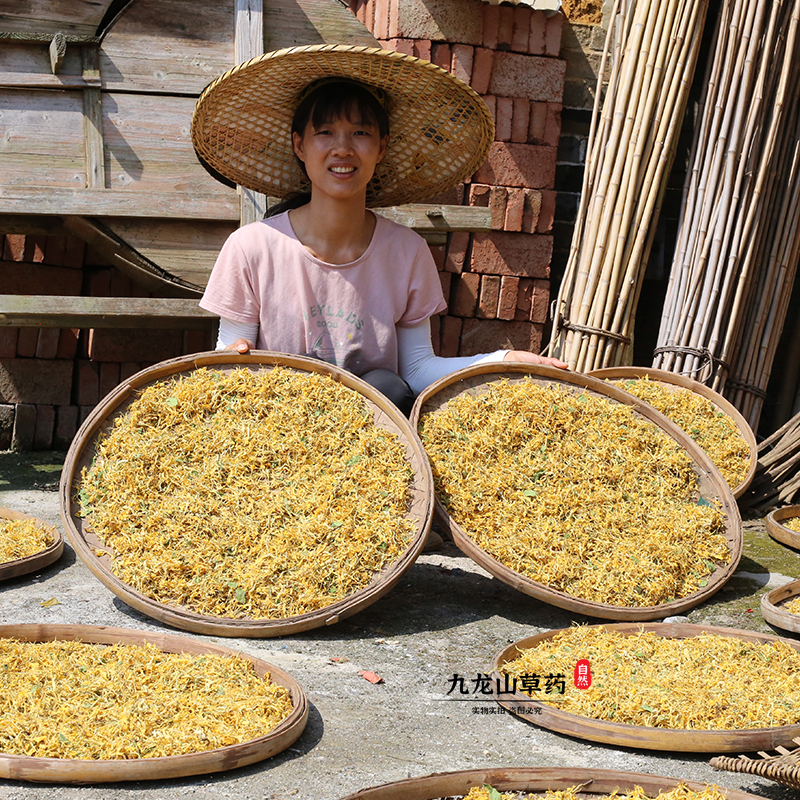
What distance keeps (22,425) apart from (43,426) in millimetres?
95

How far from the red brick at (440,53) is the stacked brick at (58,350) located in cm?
166

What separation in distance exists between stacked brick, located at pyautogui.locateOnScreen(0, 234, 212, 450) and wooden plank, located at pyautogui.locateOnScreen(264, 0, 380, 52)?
4.58 ft

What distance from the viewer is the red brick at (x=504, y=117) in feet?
13.9

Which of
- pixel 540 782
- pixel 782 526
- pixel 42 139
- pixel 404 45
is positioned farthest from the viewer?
pixel 404 45

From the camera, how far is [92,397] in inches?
179

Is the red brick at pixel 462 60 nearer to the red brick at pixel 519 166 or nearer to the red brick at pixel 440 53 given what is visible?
the red brick at pixel 440 53

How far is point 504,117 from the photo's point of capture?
4242mm

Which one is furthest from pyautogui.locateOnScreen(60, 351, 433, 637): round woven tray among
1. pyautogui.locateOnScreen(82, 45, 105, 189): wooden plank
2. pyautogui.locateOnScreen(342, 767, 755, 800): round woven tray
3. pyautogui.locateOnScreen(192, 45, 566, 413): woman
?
pyautogui.locateOnScreen(82, 45, 105, 189): wooden plank

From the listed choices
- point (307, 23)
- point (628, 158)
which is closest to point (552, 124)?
point (628, 158)

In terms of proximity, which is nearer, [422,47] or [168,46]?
[168,46]

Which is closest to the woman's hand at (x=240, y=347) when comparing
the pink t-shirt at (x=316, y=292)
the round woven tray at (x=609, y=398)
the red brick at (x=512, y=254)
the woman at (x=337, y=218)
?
the woman at (x=337, y=218)

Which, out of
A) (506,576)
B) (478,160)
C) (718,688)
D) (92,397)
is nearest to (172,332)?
(92,397)

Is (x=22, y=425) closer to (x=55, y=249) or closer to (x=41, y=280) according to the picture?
(x=41, y=280)

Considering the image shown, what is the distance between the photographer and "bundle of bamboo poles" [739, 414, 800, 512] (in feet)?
12.7
